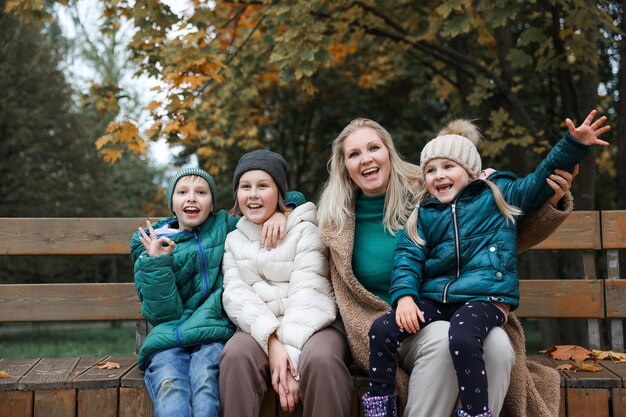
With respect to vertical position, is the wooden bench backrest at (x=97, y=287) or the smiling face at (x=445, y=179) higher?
the smiling face at (x=445, y=179)

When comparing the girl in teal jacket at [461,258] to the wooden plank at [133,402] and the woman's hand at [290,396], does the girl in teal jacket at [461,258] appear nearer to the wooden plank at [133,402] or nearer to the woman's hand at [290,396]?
the woman's hand at [290,396]

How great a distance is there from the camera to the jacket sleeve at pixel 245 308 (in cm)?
302

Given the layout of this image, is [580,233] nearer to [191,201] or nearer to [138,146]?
[191,201]

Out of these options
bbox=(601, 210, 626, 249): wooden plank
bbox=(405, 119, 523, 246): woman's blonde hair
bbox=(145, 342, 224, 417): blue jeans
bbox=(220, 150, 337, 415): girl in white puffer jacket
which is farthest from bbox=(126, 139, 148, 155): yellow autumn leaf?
bbox=(601, 210, 626, 249): wooden plank

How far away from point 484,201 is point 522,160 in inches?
178

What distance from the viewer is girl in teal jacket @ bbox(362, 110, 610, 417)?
8.84 feet

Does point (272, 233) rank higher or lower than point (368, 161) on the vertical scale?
lower

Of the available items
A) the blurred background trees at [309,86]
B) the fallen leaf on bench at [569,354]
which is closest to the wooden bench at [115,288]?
the fallen leaf on bench at [569,354]

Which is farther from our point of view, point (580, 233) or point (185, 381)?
point (580, 233)

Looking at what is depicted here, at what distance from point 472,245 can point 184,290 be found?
1.38 m

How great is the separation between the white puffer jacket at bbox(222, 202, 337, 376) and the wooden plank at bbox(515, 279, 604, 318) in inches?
51.0

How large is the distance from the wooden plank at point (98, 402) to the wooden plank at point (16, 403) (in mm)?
228

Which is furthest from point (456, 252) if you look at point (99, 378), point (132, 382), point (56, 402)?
point (56, 402)

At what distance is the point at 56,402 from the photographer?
3.10 m
